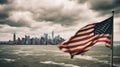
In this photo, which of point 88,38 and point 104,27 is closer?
point 104,27

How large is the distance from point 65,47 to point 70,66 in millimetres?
60480

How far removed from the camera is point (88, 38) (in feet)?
36.3

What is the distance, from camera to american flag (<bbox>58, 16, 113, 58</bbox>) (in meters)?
10.8

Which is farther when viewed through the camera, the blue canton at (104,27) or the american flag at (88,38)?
the american flag at (88,38)

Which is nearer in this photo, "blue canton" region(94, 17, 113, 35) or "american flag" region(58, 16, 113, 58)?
"blue canton" region(94, 17, 113, 35)

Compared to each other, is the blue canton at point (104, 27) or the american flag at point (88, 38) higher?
the blue canton at point (104, 27)

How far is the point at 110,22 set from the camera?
10.5m

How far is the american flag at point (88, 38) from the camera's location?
426 inches

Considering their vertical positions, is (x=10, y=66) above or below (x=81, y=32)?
below

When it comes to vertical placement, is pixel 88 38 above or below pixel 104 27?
below

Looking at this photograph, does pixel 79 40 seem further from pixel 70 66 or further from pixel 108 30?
pixel 70 66

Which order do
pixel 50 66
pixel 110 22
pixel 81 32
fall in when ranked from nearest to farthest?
pixel 110 22 → pixel 81 32 → pixel 50 66

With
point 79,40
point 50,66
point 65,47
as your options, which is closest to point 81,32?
point 79,40

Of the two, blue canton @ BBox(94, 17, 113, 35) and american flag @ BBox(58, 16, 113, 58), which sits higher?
blue canton @ BBox(94, 17, 113, 35)
